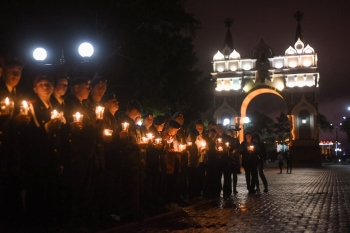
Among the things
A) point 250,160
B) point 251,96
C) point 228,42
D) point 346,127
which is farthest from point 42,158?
point 346,127

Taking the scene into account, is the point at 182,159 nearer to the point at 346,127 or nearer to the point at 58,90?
the point at 58,90

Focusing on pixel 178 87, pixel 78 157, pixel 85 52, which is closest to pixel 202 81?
pixel 178 87

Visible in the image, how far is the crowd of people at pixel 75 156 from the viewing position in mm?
7680

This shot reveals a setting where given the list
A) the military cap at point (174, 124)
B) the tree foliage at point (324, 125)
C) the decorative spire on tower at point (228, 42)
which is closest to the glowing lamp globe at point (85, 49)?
the military cap at point (174, 124)

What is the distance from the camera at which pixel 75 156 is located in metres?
8.74

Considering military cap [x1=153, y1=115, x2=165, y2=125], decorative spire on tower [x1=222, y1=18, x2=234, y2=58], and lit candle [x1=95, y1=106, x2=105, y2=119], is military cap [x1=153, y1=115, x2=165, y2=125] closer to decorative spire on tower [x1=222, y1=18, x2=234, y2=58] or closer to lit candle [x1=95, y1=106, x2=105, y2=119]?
lit candle [x1=95, y1=106, x2=105, y2=119]

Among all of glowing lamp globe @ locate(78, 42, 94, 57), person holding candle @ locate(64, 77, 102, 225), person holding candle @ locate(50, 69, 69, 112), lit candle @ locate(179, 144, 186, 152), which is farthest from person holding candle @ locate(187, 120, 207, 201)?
person holding candle @ locate(50, 69, 69, 112)

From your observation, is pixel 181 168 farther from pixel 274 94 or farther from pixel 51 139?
pixel 274 94

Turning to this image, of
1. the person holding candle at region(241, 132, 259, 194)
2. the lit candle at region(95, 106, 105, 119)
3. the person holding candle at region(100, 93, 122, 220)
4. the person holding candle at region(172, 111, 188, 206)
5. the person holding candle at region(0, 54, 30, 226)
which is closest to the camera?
the person holding candle at region(0, 54, 30, 226)

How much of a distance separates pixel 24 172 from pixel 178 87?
34528 millimetres

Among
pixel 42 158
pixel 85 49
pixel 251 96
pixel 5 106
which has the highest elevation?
pixel 251 96

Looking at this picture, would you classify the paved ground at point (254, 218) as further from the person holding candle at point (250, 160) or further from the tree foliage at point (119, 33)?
the tree foliage at point (119, 33)

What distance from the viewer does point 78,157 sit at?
876 centimetres

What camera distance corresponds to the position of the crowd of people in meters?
7.68
